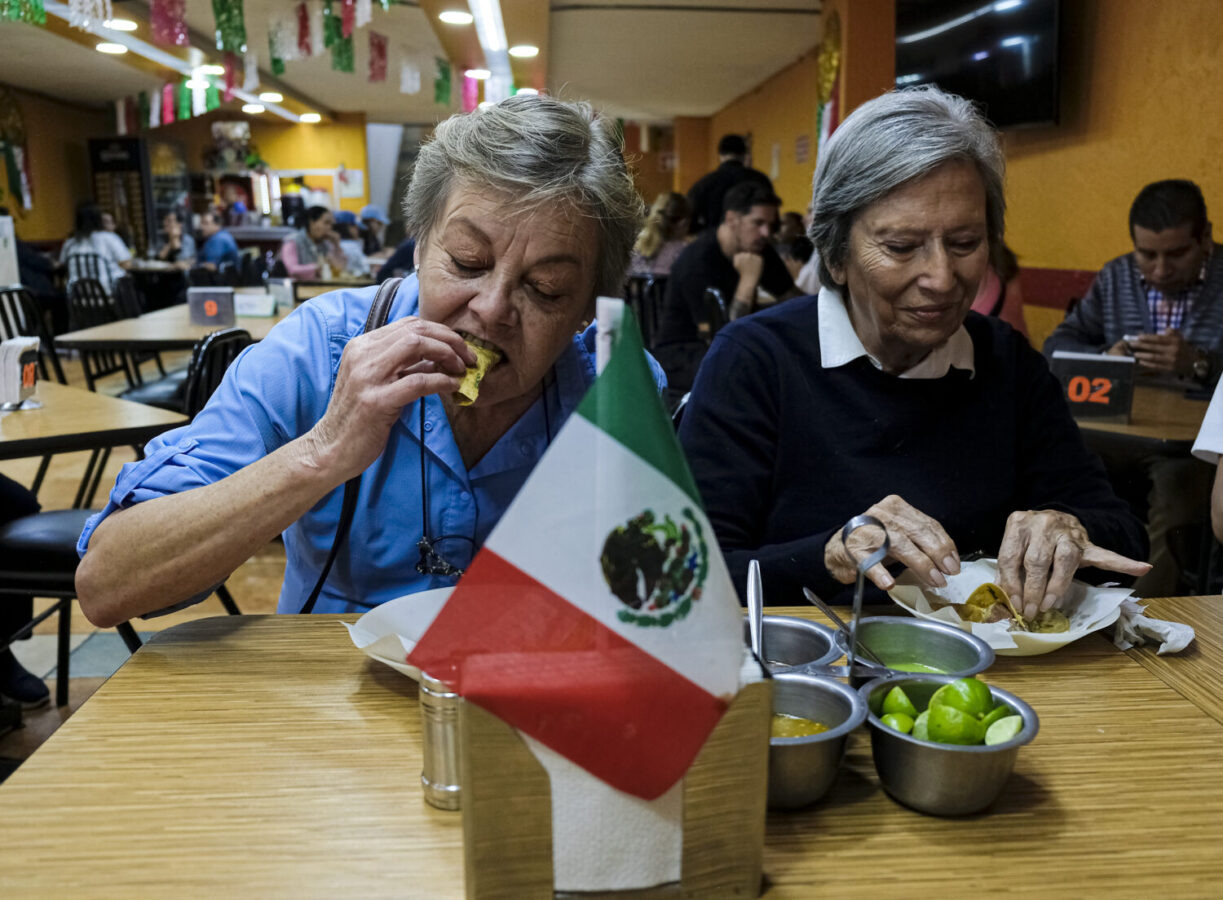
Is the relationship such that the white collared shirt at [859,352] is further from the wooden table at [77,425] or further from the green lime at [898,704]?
the wooden table at [77,425]

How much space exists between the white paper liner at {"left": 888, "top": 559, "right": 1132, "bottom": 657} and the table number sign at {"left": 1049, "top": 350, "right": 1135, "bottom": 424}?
1.54 m

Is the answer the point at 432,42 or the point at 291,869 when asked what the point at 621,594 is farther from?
the point at 432,42

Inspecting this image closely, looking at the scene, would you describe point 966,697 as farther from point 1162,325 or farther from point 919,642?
point 1162,325

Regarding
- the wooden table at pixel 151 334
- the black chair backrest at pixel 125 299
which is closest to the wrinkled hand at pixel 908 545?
the wooden table at pixel 151 334

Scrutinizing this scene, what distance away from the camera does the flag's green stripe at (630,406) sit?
0.66 metres

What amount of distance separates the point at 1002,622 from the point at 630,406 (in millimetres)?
860

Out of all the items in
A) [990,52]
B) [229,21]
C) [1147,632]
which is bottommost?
[1147,632]

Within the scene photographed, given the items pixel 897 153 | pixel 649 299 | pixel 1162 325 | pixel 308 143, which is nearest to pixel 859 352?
pixel 897 153

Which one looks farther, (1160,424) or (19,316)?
(19,316)

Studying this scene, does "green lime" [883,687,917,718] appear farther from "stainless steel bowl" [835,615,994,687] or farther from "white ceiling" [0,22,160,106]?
"white ceiling" [0,22,160,106]

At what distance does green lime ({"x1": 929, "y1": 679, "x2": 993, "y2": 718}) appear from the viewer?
3.04 ft

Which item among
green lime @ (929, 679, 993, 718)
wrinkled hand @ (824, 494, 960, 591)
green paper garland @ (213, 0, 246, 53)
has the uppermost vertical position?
green paper garland @ (213, 0, 246, 53)

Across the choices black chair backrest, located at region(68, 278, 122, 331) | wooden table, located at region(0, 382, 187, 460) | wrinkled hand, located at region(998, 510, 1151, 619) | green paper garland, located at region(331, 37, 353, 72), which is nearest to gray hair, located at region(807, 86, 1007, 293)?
wrinkled hand, located at region(998, 510, 1151, 619)

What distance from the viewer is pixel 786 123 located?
11.7 m
